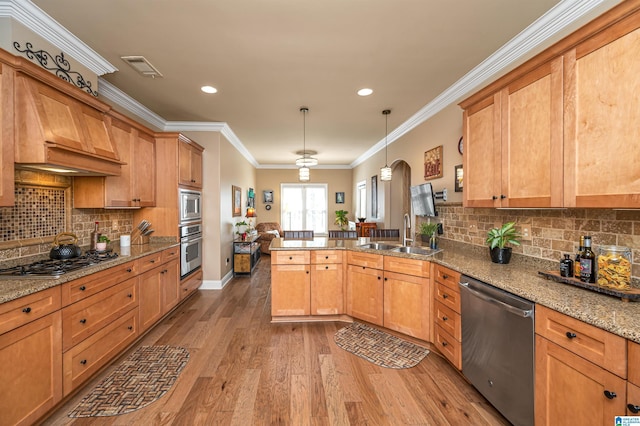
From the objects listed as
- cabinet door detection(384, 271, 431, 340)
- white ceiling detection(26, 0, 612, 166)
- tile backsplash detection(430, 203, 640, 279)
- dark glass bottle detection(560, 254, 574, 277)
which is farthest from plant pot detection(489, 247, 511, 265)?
white ceiling detection(26, 0, 612, 166)

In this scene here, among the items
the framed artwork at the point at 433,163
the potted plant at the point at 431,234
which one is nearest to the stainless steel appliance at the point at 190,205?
the potted plant at the point at 431,234

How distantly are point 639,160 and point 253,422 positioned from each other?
2.56m

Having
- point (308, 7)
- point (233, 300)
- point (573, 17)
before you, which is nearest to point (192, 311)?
point (233, 300)

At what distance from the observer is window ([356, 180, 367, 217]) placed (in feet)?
26.1

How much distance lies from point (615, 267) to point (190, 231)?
4.45 m

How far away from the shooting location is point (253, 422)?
6.03 ft

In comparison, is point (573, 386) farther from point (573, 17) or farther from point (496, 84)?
point (573, 17)

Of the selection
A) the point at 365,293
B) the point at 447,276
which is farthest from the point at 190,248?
the point at 447,276

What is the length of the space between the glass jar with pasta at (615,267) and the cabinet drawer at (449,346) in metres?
1.10

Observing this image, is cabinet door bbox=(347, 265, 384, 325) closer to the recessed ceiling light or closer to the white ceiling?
the white ceiling

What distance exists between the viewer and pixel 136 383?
2244mm

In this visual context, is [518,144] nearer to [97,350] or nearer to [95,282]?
[95,282]

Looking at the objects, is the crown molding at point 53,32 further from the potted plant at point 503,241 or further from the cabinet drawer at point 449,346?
the cabinet drawer at point 449,346

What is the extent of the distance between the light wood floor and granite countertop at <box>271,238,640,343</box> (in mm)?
919
